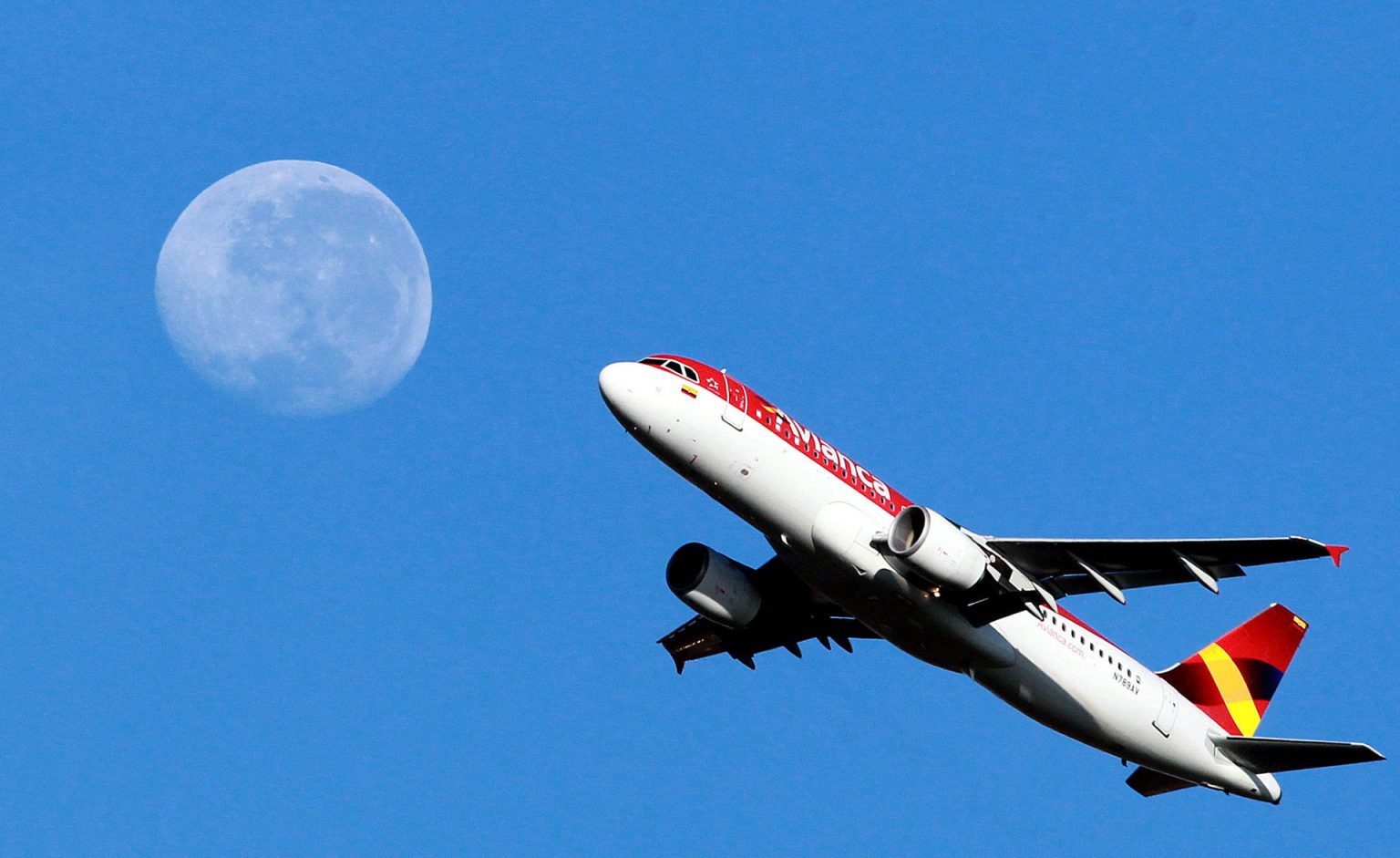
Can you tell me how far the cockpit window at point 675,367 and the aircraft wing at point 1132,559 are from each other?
8.34 metres

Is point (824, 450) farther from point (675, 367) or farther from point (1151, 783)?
point (1151, 783)

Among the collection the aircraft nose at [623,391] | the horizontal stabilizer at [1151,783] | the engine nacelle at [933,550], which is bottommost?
the horizontal stabilizer at [1151,783]

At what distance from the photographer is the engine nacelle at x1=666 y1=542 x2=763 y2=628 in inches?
1870

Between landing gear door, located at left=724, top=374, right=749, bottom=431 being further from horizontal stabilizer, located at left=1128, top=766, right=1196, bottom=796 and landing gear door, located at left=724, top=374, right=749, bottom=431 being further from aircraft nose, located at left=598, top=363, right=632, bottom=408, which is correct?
horizontal stabilizer, located at left=1128, top=766, right=1196, bottom=796

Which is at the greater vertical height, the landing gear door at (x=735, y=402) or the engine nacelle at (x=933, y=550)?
the landing gear door at (x=735, y=402)

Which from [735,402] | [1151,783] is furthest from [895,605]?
[1151,783]

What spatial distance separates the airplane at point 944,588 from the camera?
133ft

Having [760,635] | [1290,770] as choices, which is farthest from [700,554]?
[1290,770]

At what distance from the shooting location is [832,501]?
41188 millimetres

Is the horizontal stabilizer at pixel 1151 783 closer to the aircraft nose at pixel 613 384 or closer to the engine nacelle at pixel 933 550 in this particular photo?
the engine nacelle at pixel 933 550

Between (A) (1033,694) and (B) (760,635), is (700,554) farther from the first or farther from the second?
(A) (1033,694)

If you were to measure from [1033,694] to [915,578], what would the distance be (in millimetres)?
6007

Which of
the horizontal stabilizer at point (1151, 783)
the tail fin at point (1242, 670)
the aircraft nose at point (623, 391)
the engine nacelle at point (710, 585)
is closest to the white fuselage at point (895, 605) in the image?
the aircraft nose at point (623, 391)

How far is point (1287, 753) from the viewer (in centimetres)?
4803
